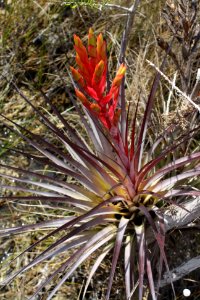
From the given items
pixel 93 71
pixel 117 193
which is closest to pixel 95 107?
pixel 93 71

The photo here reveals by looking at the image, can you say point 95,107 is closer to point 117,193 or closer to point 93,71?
point 93,71

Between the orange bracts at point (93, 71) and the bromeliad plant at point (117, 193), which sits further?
the bromeliad plant at point (117, 193)

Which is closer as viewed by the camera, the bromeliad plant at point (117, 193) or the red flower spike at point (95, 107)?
the red flower spike at point (95, 107)

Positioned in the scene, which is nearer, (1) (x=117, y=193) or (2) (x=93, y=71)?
(2) (x=93, y=71)

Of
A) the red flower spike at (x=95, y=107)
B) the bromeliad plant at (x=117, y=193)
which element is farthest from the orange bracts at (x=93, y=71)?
the bromeliad plant at (x=117, y=193)

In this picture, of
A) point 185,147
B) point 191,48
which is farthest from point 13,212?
point 191,48

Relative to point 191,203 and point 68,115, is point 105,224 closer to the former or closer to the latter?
point 191,203

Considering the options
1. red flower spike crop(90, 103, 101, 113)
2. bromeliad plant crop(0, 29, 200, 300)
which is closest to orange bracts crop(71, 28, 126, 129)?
red flower spike crop(90, 103, 101, 113)

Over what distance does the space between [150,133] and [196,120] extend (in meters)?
0.20

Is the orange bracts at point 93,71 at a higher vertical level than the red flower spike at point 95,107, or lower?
higher

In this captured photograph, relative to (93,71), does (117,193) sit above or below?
below

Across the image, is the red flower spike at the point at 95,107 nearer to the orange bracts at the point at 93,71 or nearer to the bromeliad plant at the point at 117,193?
the orange bracts at the point at 93,71

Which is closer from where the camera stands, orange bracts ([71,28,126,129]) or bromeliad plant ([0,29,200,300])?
orange bracts ([71,28,126,129])

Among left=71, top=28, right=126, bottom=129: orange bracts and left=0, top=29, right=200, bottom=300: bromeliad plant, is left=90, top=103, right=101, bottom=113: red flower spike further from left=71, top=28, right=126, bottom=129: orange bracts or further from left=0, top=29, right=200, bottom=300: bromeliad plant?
left=0, top=29, right=200, bottom=300: bromeliad plant
